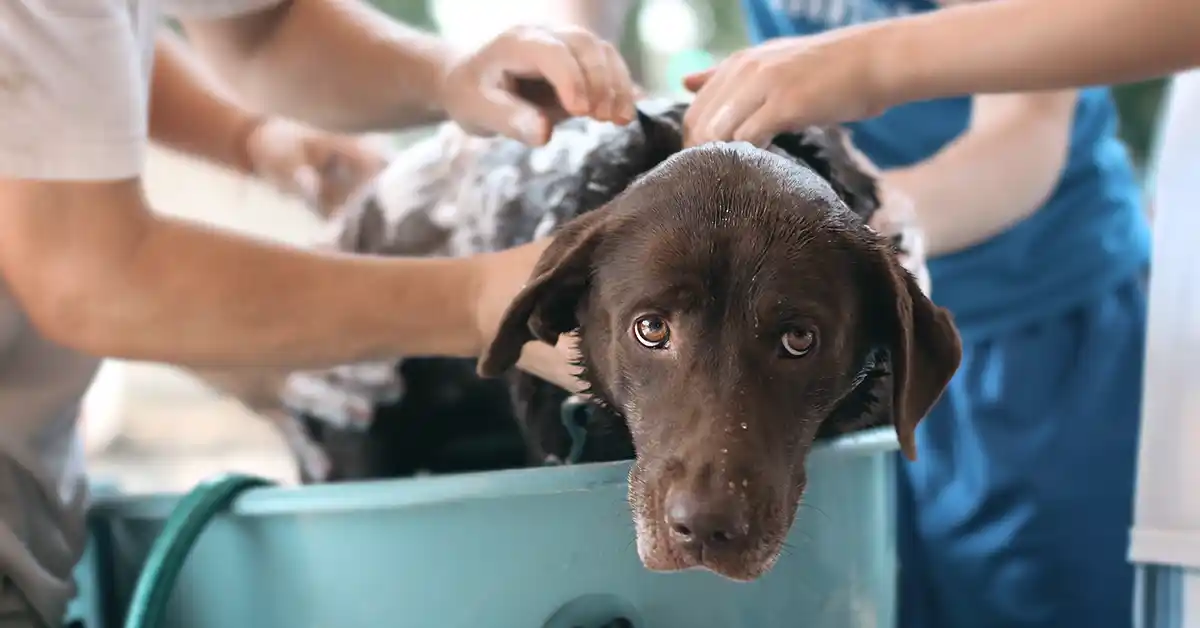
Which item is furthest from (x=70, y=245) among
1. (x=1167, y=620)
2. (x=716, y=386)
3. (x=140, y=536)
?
(x=1167, y=620)

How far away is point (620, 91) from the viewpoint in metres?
0.56

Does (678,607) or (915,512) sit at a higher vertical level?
(678,607)

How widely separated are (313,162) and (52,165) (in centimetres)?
41

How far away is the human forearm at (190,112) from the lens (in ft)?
2.71

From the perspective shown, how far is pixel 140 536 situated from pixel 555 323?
0.95ft

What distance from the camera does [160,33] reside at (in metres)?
0.80

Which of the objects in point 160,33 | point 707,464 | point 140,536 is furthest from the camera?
point 160,33

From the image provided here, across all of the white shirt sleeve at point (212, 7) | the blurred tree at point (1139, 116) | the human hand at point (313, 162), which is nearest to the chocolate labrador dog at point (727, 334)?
the white shirt sleeve at point (212, 7)

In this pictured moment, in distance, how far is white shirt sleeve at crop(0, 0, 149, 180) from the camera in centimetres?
50

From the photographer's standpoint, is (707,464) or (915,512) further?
(915,512)

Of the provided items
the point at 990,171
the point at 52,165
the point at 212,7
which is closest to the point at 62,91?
the point at 52,165

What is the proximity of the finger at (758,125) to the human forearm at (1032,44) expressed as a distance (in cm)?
6

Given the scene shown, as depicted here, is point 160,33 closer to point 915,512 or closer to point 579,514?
point 579,514

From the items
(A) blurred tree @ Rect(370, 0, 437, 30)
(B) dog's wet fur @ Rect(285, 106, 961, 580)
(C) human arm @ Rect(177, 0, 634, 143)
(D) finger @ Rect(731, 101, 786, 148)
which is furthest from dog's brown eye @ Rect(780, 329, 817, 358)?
(A) blurred tree @ Rect(370, 0, 437, 30)
